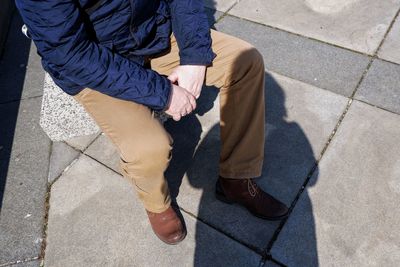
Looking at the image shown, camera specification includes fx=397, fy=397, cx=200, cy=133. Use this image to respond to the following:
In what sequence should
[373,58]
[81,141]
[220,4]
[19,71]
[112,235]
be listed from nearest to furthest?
[112,235] → [81,141] → [373,58] → [19,71] → [220,4]

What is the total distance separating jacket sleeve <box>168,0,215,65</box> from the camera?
212 centimetres

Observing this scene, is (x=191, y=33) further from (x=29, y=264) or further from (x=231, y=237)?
(x=29, y=264)

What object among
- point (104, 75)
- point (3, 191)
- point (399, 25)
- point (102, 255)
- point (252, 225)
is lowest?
point (3, 191)

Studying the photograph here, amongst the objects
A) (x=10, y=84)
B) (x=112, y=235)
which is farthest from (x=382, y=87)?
(x=10, y=84)

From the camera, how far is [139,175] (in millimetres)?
1973

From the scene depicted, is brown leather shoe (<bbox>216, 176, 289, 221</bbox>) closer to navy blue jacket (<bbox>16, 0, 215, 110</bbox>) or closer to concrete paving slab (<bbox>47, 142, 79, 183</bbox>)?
navy blue jacket (<bbox>16, 0, 215, 110</bbox>)

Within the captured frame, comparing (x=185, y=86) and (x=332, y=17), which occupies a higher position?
(x=185, y=86)

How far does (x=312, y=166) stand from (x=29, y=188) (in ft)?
6.10

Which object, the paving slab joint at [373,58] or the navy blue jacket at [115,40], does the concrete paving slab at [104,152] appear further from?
the paving slab joint at [373,58]

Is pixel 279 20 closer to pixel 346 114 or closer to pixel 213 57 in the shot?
pixel 346 114

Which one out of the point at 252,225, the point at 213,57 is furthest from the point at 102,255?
the point at 213,57

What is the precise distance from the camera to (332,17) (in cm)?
364

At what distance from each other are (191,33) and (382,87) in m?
1.62

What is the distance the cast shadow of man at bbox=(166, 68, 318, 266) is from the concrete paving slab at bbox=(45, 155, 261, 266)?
0.11 feet
